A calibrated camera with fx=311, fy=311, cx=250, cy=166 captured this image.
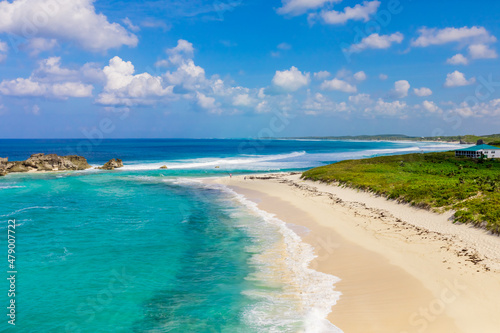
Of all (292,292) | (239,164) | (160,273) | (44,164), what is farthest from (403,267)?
(44,164)

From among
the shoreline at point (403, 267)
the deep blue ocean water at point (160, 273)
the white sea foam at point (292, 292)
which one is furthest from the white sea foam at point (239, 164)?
the white sea foam at point (292, 292)

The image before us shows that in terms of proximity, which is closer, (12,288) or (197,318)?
(197,318)

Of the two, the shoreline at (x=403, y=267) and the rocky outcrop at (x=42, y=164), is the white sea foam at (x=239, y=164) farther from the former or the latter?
the shoreline at (x=403, y=267)

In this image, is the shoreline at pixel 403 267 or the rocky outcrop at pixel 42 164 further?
the rocky outcrop at pixel 42 164

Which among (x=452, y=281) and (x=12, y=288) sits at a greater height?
(x=452, y=281)

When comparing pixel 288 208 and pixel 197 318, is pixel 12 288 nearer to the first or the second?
pixel 197 318

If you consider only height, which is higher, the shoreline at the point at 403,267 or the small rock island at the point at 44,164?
the small rock island at the point at 44,164

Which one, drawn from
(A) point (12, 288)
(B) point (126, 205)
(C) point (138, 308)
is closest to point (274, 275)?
(C) point (138, 308)
